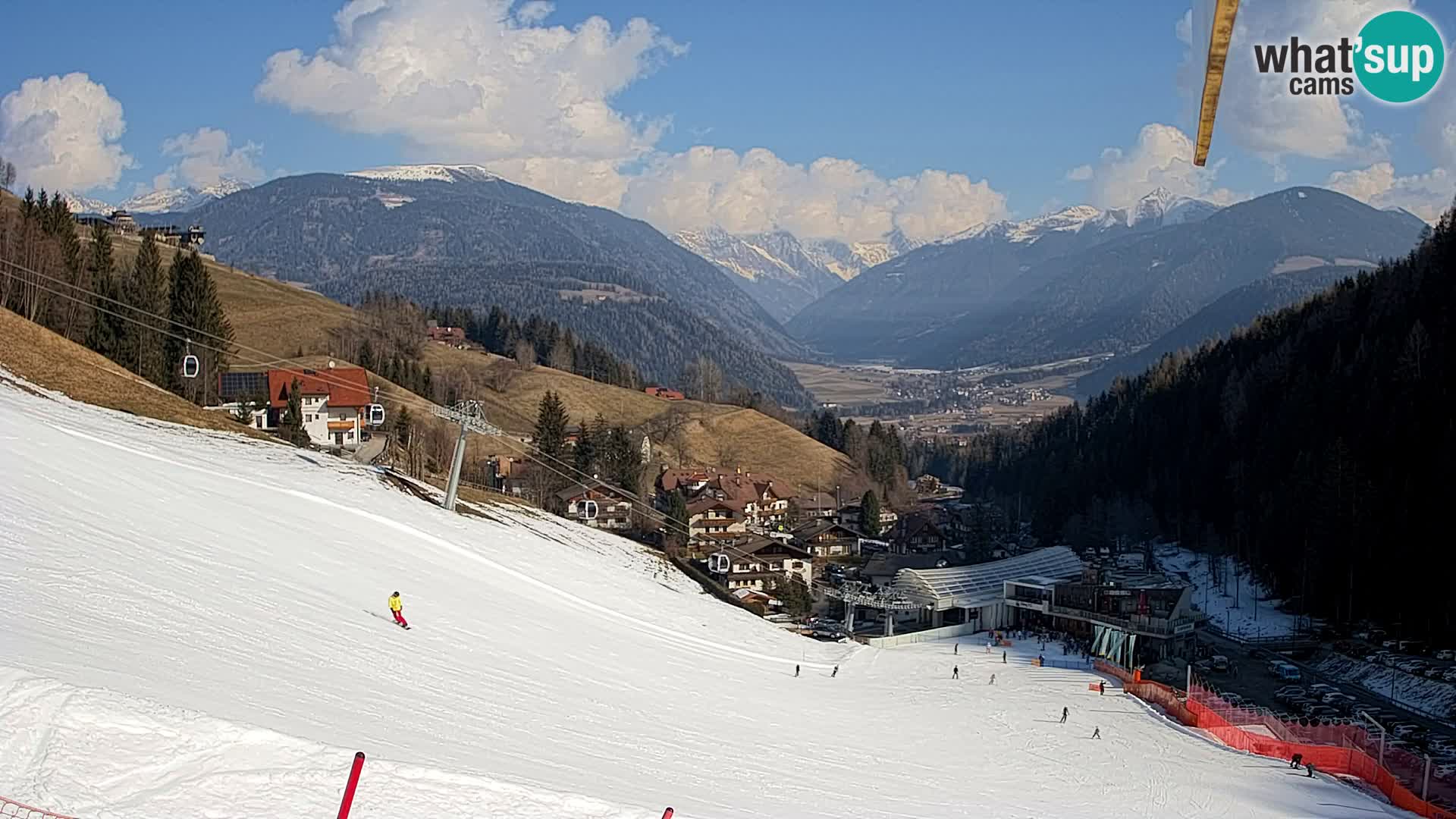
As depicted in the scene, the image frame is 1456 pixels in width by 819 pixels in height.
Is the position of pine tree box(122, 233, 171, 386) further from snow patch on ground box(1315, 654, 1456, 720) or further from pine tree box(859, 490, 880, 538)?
snow patch on ground box(1315, 654, 1456, 720)

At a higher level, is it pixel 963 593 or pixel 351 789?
pixel 351 789

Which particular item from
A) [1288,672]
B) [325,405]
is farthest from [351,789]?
[325,405]

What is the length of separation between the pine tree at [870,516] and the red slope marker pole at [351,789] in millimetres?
87639

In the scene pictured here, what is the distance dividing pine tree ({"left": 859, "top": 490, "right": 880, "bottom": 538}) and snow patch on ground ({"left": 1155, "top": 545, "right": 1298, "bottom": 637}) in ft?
74.6

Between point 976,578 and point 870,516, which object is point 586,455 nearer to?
point 870,516

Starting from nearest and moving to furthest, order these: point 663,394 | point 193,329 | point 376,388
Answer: point 193,329
point 376,388
point 663,394

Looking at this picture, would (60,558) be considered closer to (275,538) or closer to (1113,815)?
(275,538)

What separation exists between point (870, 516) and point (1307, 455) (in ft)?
113

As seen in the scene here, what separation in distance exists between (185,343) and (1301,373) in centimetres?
8158

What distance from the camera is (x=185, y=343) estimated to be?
67625mm

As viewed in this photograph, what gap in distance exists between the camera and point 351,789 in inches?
502

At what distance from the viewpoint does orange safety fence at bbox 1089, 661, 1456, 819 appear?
29.1 metres

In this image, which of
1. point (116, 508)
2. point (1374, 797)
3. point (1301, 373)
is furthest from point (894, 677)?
point (1301, 373)

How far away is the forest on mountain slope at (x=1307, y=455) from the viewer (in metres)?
62.7
